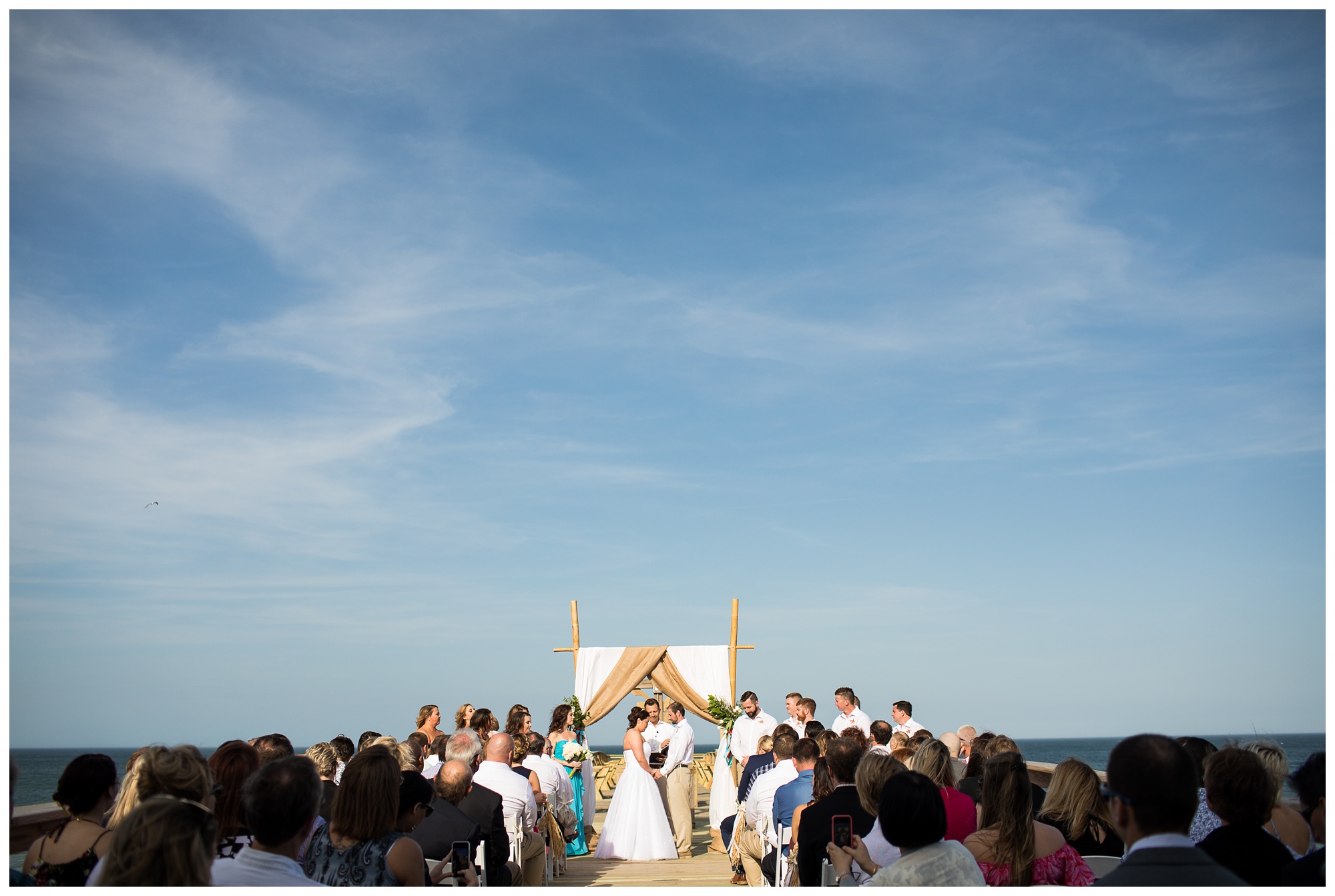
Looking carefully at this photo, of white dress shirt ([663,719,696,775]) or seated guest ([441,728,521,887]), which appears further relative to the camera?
white dress shirt ([663,719,696,775])

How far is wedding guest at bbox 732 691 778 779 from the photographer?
1152 cm

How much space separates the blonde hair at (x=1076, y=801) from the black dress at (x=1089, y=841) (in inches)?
0.5

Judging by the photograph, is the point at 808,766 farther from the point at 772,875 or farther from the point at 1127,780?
the point at 1127,780

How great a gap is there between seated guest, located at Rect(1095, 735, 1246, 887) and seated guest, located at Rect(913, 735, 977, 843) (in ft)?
7.83

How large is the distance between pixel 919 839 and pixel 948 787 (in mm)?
1875

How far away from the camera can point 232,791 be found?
4.09 m

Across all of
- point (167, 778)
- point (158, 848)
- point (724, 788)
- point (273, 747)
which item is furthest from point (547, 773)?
point (158, 848)

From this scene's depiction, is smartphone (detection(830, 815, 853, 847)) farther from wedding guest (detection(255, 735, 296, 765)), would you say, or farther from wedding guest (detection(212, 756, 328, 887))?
wedding guest (detection(255, 735, 296, 765))

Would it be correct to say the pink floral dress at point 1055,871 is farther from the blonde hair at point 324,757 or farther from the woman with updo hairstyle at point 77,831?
the blonde hair at point 324,757

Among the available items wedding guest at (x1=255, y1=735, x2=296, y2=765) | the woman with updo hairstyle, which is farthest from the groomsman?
the woman with updo hairstyle

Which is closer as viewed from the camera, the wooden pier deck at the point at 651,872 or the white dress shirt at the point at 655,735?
the wooden pier deck at the point at 651,872

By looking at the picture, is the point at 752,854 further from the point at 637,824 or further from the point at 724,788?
the point at 724,788

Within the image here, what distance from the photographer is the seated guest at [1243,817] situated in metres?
3.33

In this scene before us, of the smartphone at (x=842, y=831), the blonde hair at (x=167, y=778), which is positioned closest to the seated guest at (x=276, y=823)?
the blonde hair at (x=167, y=778)
